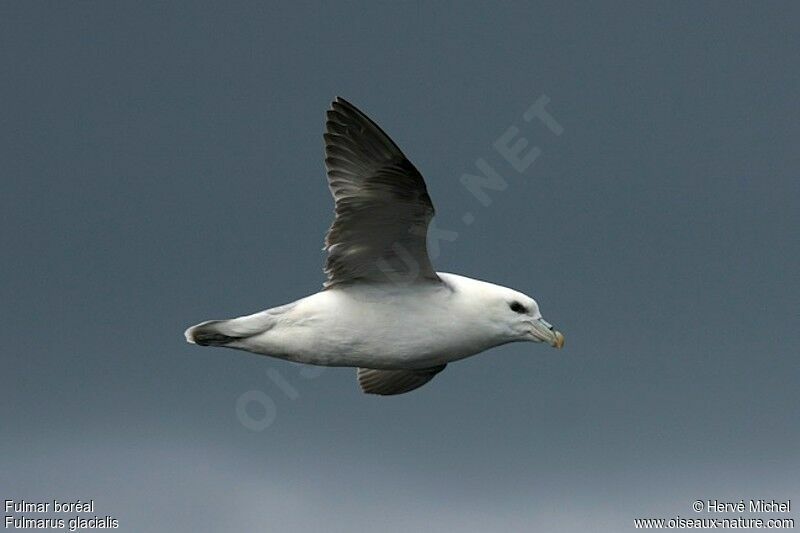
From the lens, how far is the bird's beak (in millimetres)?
16594

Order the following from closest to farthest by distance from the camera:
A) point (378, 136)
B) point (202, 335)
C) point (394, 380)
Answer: point (378, 136), point (202, 335), point (394, 380)

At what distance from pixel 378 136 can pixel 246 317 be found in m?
2.65

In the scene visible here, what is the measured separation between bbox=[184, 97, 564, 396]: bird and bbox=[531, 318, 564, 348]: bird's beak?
1cm

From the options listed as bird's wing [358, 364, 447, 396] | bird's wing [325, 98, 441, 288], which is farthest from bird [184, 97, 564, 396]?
bird's wing [358, 364, 447, 396]

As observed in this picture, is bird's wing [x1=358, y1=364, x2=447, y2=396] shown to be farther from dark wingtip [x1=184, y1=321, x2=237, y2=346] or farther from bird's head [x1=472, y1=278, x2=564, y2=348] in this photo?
dark wingtip [x1=184, y1=321, x2=237, y2=346]

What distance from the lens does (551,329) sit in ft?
54.7

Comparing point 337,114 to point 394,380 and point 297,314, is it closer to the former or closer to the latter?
point 297,314

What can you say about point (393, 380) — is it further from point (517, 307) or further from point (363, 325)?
point (517, 307)

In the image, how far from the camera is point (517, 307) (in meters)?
16.6

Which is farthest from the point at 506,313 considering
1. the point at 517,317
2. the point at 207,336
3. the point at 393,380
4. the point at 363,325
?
the point at 207,336

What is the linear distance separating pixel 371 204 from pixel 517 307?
226 cm

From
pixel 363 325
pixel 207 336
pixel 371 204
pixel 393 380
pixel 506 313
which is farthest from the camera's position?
pixel 393 380

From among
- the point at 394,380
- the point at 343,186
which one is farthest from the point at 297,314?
the point at 394,380

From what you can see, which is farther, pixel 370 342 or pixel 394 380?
pixel 394 380
